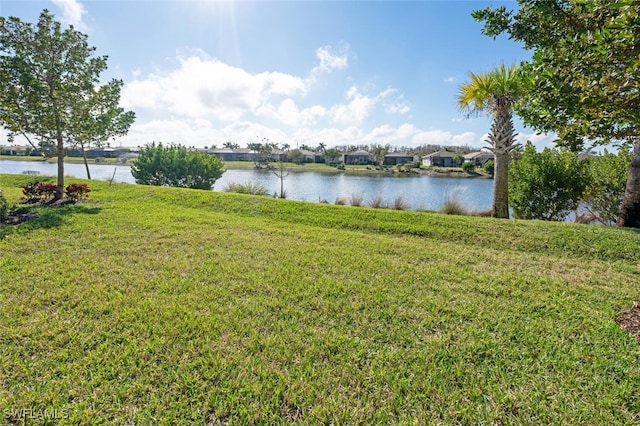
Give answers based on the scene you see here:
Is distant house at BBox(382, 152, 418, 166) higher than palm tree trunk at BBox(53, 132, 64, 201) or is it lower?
higher

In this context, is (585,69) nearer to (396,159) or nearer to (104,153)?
(396,159)

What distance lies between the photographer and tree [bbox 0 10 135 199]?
26.4 feet

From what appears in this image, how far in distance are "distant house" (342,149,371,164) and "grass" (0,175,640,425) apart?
2582 inches

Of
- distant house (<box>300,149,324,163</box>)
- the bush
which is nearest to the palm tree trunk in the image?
the bush

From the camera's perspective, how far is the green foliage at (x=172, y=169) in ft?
55.3

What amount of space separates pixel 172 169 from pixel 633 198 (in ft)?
61.4

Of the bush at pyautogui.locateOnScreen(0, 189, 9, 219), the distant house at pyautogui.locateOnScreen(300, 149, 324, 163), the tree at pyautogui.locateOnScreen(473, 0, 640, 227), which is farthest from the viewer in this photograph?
the distant house at pyautogui.locateOnScreen(300, 149, 324, 163)

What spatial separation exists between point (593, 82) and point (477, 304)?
8.08 feet

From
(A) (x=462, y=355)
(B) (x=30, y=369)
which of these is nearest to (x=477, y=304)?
(A) (x=462, y=355)

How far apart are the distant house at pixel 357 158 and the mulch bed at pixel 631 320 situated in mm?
68073

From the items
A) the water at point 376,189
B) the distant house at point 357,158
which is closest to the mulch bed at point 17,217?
the water at point 376,189

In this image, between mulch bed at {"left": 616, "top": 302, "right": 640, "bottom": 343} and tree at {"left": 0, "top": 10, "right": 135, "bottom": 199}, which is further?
tree at {"left": 0, "top": 10, "right": 135, "bottom": 199}

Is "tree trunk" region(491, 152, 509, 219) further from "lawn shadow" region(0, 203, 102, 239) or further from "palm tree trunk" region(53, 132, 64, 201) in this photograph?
"palm tree trunk" region(53, 132, 64, 201)

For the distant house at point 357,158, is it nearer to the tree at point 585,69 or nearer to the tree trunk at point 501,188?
the tree trunk at point 501,188
